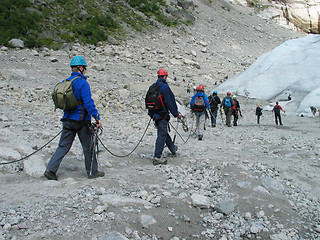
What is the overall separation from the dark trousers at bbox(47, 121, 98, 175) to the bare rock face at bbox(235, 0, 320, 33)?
64925 mm

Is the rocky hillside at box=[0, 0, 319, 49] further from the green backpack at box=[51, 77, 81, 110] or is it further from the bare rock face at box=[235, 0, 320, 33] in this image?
the bare rock face at box=[235, 0, 320, 33]

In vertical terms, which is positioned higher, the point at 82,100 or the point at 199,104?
the point at 82,100

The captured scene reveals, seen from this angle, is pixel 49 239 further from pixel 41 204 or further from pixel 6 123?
pixel 6 123

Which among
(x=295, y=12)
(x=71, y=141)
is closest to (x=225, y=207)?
(x=71, y=141)

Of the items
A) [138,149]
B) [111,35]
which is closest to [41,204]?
[138,149]

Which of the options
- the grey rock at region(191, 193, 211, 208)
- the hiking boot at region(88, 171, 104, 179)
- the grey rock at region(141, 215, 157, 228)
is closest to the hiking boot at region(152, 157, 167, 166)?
the hiking boot at region(88, 171, 104, 179)

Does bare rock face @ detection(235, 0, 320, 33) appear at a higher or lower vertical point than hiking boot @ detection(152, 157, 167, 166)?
higher

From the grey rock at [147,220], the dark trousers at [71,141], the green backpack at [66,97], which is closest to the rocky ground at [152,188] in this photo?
the grey rock at [147,220]

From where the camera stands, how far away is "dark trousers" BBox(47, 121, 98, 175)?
4.39m

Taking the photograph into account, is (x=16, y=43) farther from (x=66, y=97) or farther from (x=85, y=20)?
(x=66, y=97)

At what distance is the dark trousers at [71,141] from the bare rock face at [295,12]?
64925 millimetres

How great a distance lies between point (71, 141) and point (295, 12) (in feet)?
242

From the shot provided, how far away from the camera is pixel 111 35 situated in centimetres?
2695

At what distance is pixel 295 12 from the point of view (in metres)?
64.4
